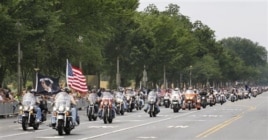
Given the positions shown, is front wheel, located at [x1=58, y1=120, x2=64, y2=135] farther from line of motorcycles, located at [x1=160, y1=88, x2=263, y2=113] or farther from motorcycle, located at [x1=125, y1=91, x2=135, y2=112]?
motorcycle, located at [x1=125, y1=91, x2=135, y2=112]

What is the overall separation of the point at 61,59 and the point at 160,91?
9918 mm

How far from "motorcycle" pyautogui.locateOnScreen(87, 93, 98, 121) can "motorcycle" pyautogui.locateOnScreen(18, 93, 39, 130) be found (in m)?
6.95

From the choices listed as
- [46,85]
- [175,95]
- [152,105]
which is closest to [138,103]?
[175,95]

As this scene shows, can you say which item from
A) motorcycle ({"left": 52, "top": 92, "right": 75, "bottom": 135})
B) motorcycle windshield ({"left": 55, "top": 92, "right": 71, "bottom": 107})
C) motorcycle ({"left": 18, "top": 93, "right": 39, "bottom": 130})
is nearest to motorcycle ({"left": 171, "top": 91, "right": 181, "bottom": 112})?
motorcycle ({"left": 18, "top": 93, "right": 39, "bottom": 130})

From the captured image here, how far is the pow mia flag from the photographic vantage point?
35.2 meters

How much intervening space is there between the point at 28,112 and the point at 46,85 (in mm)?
9599

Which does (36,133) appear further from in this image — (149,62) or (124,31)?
(149,62)

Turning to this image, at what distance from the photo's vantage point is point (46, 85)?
35.8m

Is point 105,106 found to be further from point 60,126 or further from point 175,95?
point 175,95

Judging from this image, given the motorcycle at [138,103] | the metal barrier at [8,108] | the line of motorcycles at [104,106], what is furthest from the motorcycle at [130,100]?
the metal barrier at [8,108]

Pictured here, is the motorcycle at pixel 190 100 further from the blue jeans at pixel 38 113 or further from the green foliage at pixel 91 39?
the blue jeans at pixel 38 113

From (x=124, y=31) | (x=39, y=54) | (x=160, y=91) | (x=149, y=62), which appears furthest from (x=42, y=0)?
(x=149, y=62)

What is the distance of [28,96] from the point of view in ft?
87.0

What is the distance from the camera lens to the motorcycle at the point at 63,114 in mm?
23250
